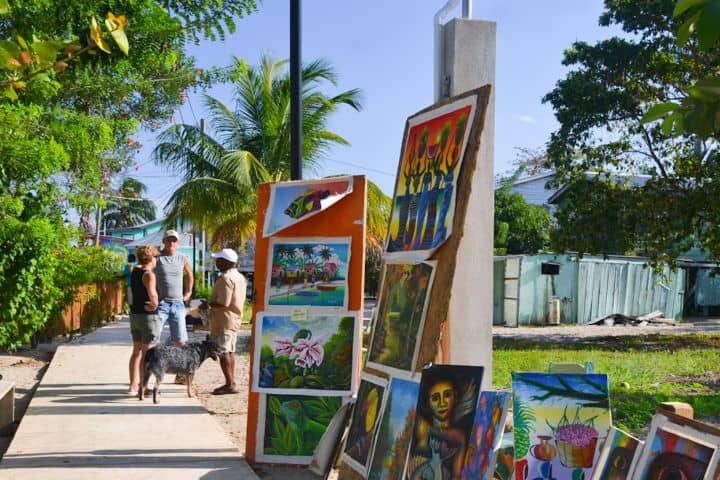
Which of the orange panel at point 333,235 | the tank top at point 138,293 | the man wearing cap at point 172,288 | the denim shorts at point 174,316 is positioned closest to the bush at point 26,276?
the man wearing cap at point 172,288

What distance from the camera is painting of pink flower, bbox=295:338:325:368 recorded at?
21.1ft

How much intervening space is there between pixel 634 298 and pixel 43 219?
21.8 meters

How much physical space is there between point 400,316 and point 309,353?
5.67 ft

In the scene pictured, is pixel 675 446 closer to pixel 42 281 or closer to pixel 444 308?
pixel 444 308

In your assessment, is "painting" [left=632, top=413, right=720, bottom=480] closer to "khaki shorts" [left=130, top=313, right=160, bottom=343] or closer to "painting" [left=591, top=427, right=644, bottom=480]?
"painting" [left=591, top=427, right=644, bottom=480]

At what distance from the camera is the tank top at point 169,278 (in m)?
9.40

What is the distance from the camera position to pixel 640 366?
14.1 metres

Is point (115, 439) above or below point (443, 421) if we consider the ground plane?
below

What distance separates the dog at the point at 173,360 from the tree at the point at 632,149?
41.9 feet

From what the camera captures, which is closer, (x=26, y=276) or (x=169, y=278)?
(x=169, y=278)

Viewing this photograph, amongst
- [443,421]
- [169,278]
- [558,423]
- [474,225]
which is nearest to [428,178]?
[474,225]

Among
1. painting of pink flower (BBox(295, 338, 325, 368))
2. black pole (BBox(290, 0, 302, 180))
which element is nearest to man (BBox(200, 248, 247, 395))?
black pole (BBox(290, 0, 302, 180))

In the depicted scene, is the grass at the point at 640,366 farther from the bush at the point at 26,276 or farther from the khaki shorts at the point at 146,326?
the bush at the point at 26,276

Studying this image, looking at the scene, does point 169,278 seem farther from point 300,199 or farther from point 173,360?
point 300,199
